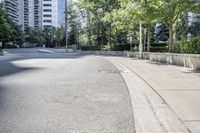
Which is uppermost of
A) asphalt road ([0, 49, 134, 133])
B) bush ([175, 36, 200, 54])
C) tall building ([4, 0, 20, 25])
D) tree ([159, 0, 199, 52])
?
tall building ([4, 0, 20, 25])

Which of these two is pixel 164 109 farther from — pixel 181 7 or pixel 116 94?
pixel 181 7

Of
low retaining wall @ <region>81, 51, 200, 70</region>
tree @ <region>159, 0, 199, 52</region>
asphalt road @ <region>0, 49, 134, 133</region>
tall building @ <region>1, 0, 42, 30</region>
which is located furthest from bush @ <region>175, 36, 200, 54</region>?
tall building @ <region>1, 0, 42, 30</region>

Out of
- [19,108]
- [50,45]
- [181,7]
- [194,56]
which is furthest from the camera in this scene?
[50,45]

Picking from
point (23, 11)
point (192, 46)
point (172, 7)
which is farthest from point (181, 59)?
point (23, 11)

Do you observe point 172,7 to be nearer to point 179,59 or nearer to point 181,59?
point 179,59

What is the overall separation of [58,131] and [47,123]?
2.29 feet

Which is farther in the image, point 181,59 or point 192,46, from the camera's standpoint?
point 192,46

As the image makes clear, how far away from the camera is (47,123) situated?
786 cm

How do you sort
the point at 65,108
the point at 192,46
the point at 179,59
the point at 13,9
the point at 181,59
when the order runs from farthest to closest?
the point at 13,9, the point at 179,59, the point at 192,46, the point at 181,59, the point at 65,108

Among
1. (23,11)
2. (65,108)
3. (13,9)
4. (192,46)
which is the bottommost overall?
(65,108)

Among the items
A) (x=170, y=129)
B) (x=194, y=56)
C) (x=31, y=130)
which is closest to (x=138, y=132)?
(x=170, y=129)

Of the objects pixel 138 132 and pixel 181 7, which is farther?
pixel 181 7

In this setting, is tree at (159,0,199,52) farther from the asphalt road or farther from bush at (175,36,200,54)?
the asphalt road

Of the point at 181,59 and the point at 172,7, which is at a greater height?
the point at 172,7
